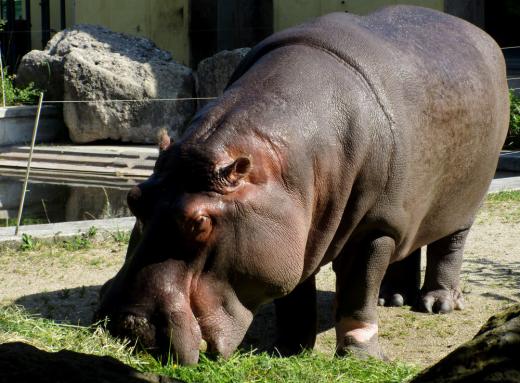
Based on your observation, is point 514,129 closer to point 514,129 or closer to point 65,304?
point 514,129

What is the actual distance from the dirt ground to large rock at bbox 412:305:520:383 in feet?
8.18

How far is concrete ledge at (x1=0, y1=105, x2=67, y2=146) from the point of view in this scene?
13688 mm

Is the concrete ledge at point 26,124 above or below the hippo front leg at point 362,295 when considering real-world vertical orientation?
below

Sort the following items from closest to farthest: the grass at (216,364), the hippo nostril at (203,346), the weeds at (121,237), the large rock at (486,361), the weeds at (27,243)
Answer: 1. the large rock at (486,361)
2. the grass at (216,364)
3. the hippo nostril at (203,346)
4. the weeds at (27,243)
5. the weeds at (121,237)

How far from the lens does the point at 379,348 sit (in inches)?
191

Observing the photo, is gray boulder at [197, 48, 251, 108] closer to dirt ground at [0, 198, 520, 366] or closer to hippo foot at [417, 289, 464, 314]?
dirt ground at [0, 198, 520, 366]

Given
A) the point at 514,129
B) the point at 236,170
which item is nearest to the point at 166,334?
the point at 236,170

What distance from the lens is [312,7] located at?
16.3 meters

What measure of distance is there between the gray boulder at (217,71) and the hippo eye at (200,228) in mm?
9429

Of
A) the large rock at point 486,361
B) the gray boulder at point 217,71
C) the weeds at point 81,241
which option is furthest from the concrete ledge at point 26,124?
the large rock at point 486,361

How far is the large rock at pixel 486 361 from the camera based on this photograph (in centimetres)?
223

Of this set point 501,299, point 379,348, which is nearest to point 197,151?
point 379,348

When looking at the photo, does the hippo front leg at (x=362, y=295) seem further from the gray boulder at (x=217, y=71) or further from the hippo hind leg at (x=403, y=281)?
the gray boulder at (x=217, y=71)

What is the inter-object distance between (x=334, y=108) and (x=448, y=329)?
1667 millimetres
